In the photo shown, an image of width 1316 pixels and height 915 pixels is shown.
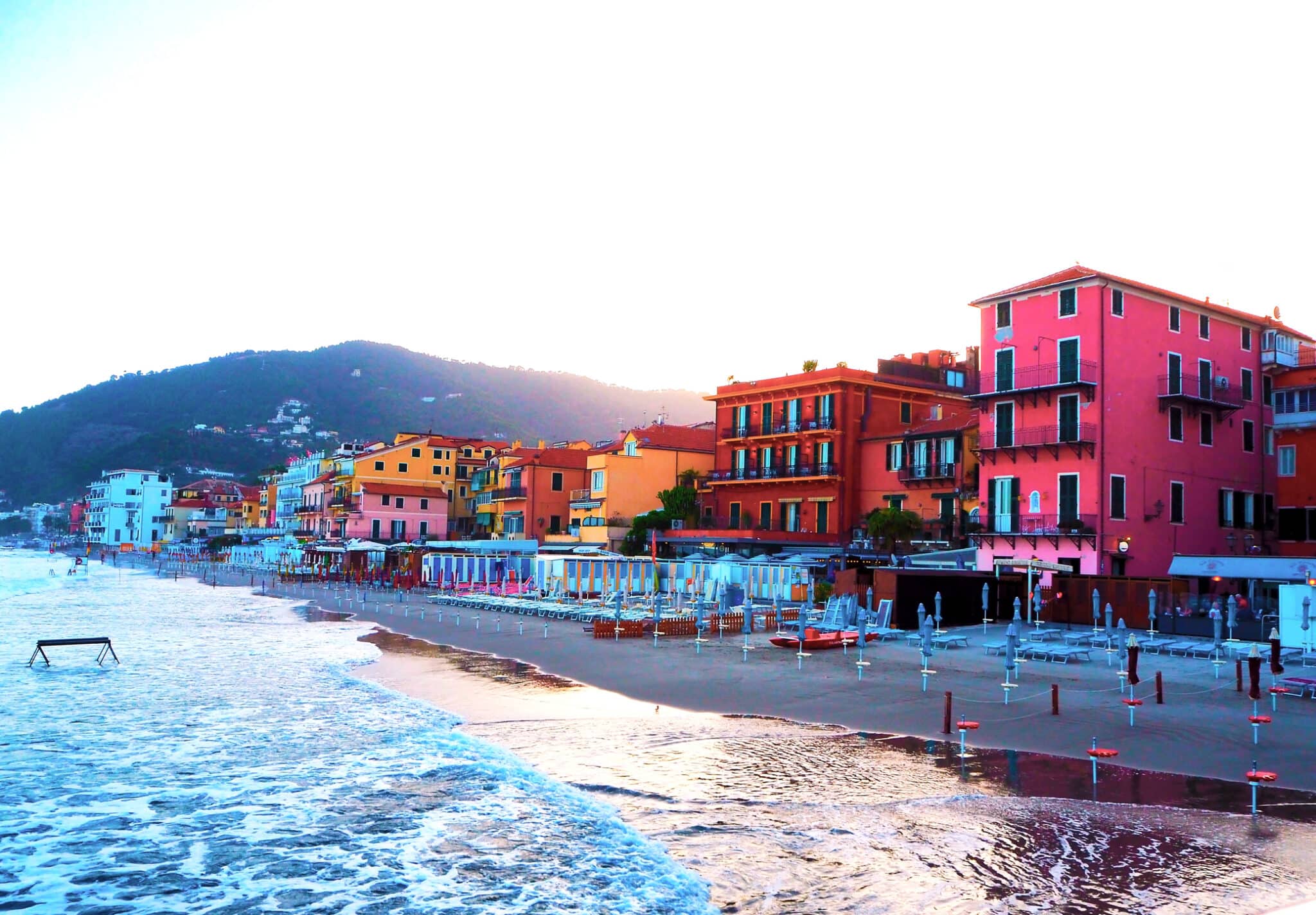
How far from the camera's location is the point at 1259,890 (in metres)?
9.02

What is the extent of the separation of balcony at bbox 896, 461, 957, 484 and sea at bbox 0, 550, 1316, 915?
32111mm

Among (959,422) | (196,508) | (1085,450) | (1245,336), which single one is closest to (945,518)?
(959,422)

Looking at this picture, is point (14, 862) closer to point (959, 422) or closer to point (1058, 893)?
point (1058, 893)

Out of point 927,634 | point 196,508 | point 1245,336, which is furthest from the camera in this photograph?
point 196,508

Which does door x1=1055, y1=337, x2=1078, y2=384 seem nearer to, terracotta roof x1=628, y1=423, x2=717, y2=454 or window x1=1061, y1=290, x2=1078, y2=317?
window x1=1061, y1=290, x2=1078, y2=317

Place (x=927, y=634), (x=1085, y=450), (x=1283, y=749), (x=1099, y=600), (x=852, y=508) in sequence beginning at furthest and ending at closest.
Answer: (x=852, y=508) → (x=1085, y=450) → (x=1099, y=600) → (x=927, y=634) → (x=1283, y=749)

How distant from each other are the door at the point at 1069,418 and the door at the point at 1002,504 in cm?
302

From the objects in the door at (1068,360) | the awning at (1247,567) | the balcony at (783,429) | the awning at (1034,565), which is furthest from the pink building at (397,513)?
the awning at (1247,567)

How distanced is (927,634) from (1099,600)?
13107 mm

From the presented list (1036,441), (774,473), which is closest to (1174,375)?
(1036,441)

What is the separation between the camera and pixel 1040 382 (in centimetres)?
3838

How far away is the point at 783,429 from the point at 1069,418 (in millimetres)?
20999

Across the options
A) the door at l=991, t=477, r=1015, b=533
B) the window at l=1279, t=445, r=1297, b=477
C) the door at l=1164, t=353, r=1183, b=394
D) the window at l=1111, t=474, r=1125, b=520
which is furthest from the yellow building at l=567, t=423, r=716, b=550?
the window at l=1279, t=445, r=1297, b=477

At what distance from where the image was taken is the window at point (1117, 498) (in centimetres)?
3634
